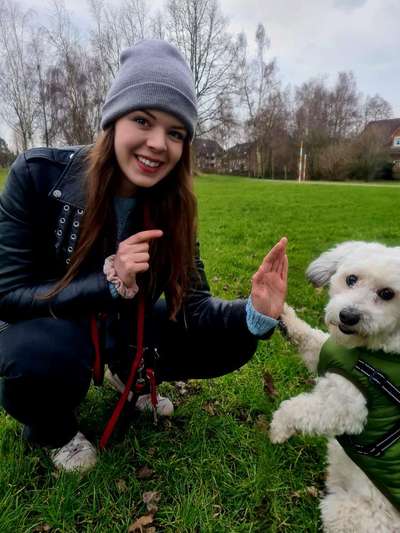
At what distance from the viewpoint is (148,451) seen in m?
2.11


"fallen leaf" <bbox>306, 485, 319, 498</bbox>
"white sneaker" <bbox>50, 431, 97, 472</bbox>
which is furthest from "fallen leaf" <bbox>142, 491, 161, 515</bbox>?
"fallen leaf" <bbox>306, 485, 319, 498</bbox>

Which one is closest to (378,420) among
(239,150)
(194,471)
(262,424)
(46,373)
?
(262,424)

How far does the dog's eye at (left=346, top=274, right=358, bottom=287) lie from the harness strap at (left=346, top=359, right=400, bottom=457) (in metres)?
0.44

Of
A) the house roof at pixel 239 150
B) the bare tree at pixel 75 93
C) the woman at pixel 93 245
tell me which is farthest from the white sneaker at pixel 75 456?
the house roof at pixel 239 150

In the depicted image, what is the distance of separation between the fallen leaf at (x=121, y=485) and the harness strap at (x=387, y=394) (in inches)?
43.4

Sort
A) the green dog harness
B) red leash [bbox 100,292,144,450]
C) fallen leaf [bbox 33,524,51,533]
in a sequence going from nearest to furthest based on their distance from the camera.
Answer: the green dog harness
fallen leaf [bbox 33,524,51,533]
red leash [bbox 100,292,144,450]

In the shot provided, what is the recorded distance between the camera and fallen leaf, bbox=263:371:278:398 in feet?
8.66

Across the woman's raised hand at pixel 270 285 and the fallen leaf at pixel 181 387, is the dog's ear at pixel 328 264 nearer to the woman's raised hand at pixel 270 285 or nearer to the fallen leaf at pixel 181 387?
the woman's raised hand at pixel 270 285

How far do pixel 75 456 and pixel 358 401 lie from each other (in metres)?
1.38

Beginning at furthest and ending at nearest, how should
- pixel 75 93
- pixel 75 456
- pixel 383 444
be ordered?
pixel 75 93 < pixel 75 456 < pixel 383 444

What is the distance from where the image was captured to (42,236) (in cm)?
189

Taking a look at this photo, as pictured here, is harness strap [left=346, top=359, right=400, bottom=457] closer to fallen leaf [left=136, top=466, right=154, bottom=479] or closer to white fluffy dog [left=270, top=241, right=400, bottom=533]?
white fluffy dog [left=270, top=241, right=400, bottom=533]

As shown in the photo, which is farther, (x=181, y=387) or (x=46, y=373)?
(x=181, y=387)

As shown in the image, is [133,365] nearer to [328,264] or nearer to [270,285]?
[270,285]
